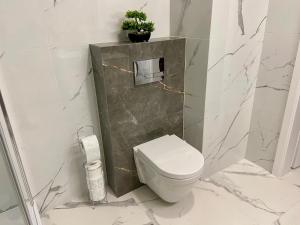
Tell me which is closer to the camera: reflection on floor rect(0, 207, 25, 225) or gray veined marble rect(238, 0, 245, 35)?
reflection on floor rect(0, 207, 25, 225)

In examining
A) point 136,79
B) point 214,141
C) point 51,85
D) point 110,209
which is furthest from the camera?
point 214,141

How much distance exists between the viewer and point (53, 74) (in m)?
1.45

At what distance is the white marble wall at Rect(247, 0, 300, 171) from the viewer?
1627 millimetres

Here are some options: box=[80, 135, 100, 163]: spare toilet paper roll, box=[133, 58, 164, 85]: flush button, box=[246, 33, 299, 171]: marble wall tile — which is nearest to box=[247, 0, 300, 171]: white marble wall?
box=[246, 33, 299, 171]: marble wall tile

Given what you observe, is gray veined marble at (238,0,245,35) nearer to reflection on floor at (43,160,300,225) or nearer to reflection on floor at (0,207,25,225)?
reflection on floor at (43,160,300,225)

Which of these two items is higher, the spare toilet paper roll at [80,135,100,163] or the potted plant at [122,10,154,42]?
the potted plant at [122,10,154,42]

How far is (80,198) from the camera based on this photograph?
1838 millimetres

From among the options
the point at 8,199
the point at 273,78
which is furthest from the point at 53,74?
the point at 273,78

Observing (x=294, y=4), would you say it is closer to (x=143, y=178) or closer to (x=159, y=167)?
(x=159, y=167)

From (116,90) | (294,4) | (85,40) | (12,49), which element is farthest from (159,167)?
(294,4)

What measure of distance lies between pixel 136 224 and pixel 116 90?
0.93 m

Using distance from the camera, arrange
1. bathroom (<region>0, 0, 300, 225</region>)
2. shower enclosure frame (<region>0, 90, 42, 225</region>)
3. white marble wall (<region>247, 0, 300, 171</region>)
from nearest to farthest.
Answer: shower enclosure frame (<region>0, 90, 42, 225</region>) → bathroom (<region>0, 0, 300, 225</region>) → white marble wall (<region>247, 0, 300, 171</region>)

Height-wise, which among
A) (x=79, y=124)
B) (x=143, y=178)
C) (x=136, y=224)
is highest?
(x=79, y=124)

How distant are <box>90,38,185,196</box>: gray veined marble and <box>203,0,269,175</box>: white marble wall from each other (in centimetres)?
25
